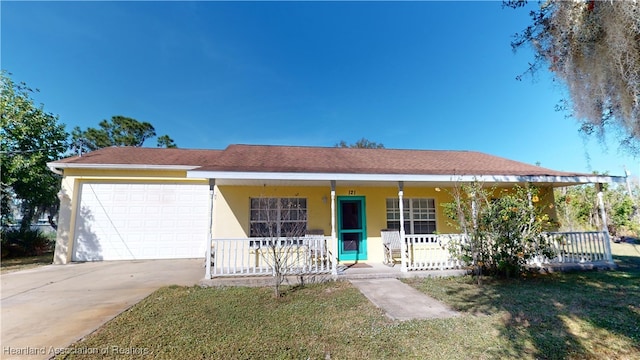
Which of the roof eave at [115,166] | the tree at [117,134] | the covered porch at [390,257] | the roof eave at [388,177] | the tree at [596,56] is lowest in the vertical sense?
the covered porch at [390,257]

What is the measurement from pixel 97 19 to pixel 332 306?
1254 cm

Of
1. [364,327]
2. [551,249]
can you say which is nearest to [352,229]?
[364,327]

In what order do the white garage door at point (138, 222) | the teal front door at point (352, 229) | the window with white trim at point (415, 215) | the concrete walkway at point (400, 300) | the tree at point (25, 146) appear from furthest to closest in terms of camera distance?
1. the tree at point (25, 146)
2. the white garage door at point (138, 222)
3. the window with white trim at point (415, 215)
4. the teal front door at point (352, 229)
5. the concrete walkway at point (400, 300)

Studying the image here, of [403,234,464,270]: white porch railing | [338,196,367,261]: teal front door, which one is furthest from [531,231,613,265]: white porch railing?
[338,196,367,261]: teal front door

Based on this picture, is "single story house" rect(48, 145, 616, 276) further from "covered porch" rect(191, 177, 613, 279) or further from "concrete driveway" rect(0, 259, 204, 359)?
"concrete driveway" rect(0, 259, 204, 359)

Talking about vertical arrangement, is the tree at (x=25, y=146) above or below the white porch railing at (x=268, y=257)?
above

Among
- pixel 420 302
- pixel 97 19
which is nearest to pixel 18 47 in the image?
pixel 97 19

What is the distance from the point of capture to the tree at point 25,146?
10.6 m

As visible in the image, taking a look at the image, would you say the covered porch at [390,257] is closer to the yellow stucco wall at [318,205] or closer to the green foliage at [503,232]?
the yellow stucco wall at [318,205]

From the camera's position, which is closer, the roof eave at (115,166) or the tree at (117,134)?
the roof eave at (115,166)

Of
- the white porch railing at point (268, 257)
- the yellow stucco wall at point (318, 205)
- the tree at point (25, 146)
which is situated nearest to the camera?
the white porch railing at point (268, 257)

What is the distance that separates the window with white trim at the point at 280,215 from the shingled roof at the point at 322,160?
4.18ft

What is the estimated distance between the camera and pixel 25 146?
1121cm

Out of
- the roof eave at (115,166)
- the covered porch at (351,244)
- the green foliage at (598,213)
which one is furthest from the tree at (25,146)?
the green foliage at (598,213)
